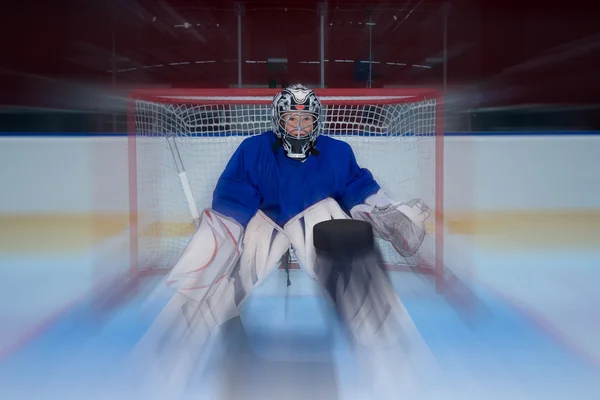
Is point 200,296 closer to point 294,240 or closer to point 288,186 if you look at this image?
point 294,240

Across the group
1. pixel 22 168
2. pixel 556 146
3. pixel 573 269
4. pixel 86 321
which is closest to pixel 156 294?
pixel 86 321

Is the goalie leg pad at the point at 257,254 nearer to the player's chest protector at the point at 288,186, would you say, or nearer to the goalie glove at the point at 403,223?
the player's chest protector at the point at 288,186

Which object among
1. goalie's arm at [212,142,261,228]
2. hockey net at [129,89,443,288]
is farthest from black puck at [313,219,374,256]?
hockey net at [129,89,443,288]

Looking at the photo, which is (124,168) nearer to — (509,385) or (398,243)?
(398,243)

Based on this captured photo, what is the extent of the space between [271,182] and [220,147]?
699mm

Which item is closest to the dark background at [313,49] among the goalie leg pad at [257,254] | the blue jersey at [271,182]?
the blue jersey at [271,182]

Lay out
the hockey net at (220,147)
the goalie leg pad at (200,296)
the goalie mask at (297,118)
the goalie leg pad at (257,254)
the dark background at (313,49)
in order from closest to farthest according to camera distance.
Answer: the goalie leg pad at (200,296) → the goalie leg pad at (257,254) → the goalie mask at (297,118) → the hockey net at (220,147) → the dark background at (313,49)

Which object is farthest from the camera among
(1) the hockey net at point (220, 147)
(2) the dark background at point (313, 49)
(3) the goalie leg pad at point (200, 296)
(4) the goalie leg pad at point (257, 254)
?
(2) the dark background at point (313, 49)

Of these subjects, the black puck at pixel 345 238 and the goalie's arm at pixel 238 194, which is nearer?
the black puck at pixel 345 238

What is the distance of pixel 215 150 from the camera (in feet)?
7.86

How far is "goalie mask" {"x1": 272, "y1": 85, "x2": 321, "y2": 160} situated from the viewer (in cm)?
168

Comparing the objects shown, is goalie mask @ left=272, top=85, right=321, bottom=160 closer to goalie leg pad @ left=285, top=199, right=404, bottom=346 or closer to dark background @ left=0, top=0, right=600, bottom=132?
goalie leg pad @ left=285, top=199, right=404, bottom=346

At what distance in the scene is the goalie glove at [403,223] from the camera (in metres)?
1.64

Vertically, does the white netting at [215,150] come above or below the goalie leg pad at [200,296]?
above
